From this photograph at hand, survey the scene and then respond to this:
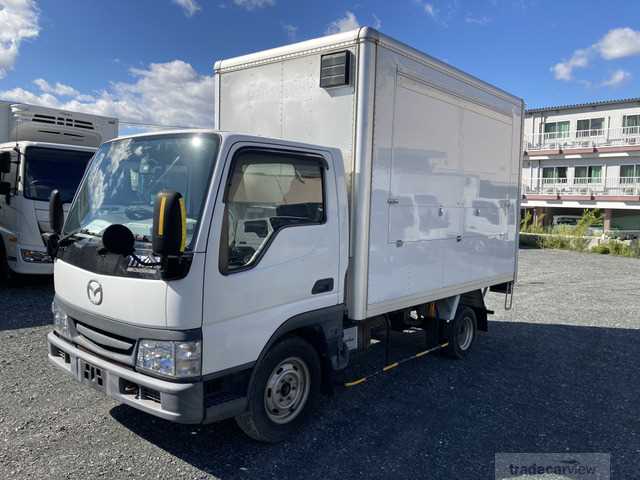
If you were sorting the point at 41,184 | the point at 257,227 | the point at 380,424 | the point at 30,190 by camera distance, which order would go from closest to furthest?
the point at 257,227
the point at 380,424
the point at 30,190
the point at 41,184

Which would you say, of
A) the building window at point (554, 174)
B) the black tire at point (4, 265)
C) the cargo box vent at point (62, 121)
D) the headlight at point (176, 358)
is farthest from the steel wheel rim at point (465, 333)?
the building window at point (554, 174)

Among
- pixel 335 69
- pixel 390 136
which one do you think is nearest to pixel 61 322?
pixel 335 69

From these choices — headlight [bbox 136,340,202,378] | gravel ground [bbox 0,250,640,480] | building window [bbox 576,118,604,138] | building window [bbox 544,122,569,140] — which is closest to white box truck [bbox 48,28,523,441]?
headlight [bbox 136,340,202,378]

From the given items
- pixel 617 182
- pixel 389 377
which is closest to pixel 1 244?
pixel 389 377

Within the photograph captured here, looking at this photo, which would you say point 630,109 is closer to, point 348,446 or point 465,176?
point 465,176

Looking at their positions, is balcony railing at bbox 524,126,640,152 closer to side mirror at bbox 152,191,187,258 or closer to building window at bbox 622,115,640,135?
building window at bbox 622,115,640,135

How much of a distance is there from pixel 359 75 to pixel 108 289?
254 centimetres

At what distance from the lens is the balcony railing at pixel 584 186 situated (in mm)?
33697

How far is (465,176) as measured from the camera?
5461mm

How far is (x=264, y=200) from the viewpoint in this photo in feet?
11.3

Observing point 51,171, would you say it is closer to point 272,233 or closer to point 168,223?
point 272,233

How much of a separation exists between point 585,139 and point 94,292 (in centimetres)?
3937

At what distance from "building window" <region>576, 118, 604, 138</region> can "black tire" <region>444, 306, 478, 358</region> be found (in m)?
35.3

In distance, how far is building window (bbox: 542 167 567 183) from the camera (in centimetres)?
3719
